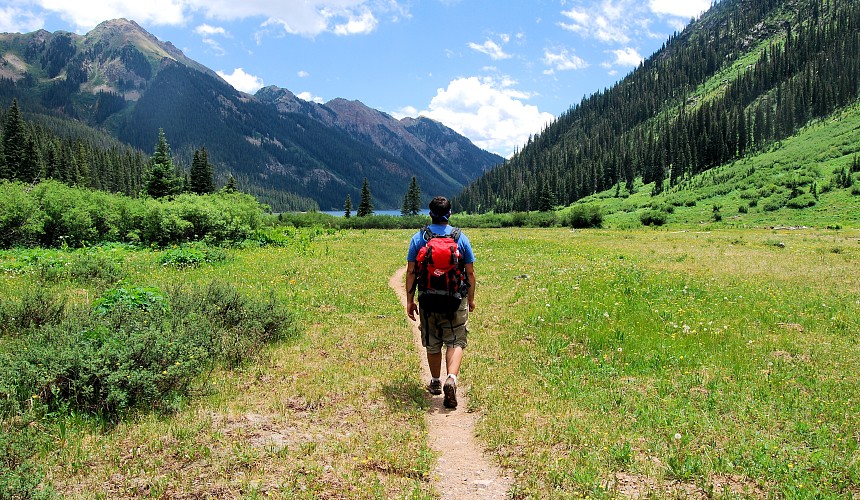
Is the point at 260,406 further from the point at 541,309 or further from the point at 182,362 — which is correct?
the point at 541,309

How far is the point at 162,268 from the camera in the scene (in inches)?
767

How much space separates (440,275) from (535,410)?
2675 mm

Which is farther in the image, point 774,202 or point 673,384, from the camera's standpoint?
point 774,202

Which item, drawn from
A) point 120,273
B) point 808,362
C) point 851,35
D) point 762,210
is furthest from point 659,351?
point 851,35

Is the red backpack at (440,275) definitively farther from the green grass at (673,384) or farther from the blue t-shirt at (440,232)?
the green grass at (673,384)

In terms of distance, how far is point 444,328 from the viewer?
7852 millimetres

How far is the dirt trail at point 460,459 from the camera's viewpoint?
17.5 ft

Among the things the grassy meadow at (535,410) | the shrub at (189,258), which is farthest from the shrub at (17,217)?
the grassy meadow at (535,410)

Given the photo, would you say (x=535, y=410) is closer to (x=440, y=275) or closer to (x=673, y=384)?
(x=440, y=275)

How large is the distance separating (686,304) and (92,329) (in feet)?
49.0

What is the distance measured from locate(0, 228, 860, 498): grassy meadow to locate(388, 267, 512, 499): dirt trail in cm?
20

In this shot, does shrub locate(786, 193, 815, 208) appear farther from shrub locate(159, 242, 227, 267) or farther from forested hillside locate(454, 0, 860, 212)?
shrub locate(159, 242, 227, 267)

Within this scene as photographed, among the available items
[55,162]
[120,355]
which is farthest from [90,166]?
[120,355]


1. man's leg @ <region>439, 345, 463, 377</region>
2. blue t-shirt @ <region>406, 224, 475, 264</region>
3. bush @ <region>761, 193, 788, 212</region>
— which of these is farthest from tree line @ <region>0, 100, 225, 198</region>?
bush @ <region>761, 193, 788, 212</region>
